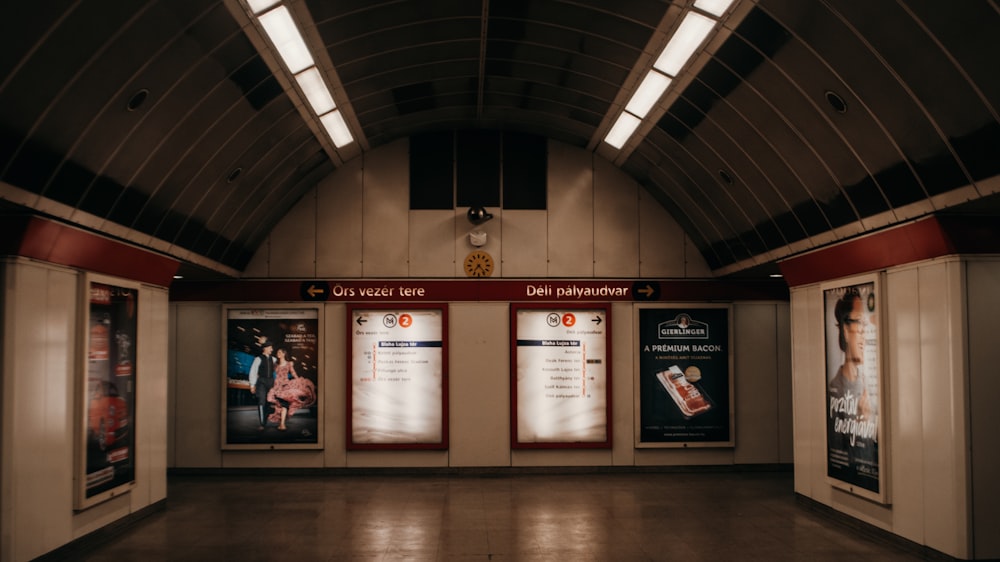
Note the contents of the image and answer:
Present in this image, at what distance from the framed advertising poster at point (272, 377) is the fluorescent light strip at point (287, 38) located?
527 centimetres

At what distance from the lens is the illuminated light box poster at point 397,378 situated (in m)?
13.1

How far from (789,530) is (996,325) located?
314 cm

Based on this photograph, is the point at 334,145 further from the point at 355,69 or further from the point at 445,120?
the point at 355,69

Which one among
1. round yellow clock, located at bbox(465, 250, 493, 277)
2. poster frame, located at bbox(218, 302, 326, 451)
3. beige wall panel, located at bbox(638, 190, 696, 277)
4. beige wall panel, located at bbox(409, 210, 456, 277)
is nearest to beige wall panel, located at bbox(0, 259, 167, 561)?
poster frame, located at bbox(218, 302, 326, 451)

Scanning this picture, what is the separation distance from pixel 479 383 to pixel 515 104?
4.37 m

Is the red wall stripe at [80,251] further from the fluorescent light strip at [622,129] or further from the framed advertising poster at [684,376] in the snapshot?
the framed advertising poster at [684,376]

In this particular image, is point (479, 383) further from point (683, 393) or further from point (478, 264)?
point (683, 393)

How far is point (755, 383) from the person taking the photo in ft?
44.4

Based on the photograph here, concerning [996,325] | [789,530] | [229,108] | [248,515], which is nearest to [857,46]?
[996,325]

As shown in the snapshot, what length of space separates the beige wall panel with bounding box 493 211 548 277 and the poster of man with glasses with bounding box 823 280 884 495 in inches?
188

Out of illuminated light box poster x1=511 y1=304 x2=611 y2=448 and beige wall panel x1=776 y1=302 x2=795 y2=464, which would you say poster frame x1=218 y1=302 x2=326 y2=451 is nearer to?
illuminated light box poster x1=511 y1=304 x2=611 y2=448

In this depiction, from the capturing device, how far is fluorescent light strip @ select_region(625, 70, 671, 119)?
374 inches

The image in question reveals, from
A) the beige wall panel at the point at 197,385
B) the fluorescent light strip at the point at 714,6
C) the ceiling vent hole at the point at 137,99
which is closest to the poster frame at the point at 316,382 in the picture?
the beige wall panel at the point at 197,385

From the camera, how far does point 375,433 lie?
13.1 m
